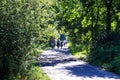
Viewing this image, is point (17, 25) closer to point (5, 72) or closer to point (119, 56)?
point (5, 72)

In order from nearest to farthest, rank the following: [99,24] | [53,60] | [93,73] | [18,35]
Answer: [18,35]
[93,73]
[53,60]
[99,24]

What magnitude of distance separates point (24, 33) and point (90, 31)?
2362 centimetres

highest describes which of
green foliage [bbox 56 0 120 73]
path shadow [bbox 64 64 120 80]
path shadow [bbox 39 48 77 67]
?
green foliage [bbox 56 0 120 73]

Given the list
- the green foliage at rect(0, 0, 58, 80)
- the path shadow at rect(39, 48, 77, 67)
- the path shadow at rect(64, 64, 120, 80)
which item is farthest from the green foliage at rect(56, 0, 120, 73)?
the green foliage at rect(0, 0, 58, 80)

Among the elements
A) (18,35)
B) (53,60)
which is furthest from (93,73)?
(53,60)

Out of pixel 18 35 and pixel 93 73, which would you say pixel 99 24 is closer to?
pixel 93 73

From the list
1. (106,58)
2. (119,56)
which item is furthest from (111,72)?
(106,58)

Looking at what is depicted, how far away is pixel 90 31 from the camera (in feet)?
121

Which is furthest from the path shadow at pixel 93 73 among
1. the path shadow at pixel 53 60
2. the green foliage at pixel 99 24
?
the path shadow at pixel 53 60

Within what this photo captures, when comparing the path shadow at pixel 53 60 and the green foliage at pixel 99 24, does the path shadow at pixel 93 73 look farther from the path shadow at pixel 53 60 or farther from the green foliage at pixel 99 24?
the path shadow at pixel 53 60

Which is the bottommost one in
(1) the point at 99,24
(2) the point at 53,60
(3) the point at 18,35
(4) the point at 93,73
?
(2) the point at 53,60

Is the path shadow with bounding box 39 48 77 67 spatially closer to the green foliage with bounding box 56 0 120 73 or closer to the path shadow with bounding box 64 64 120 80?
the green foliage with bounding box 56 0 120 73

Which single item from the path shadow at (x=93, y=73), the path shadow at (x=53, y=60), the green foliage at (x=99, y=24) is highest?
the green foliage at (x=99, y=24)

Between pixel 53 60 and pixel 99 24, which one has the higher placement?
pixel 99 24
